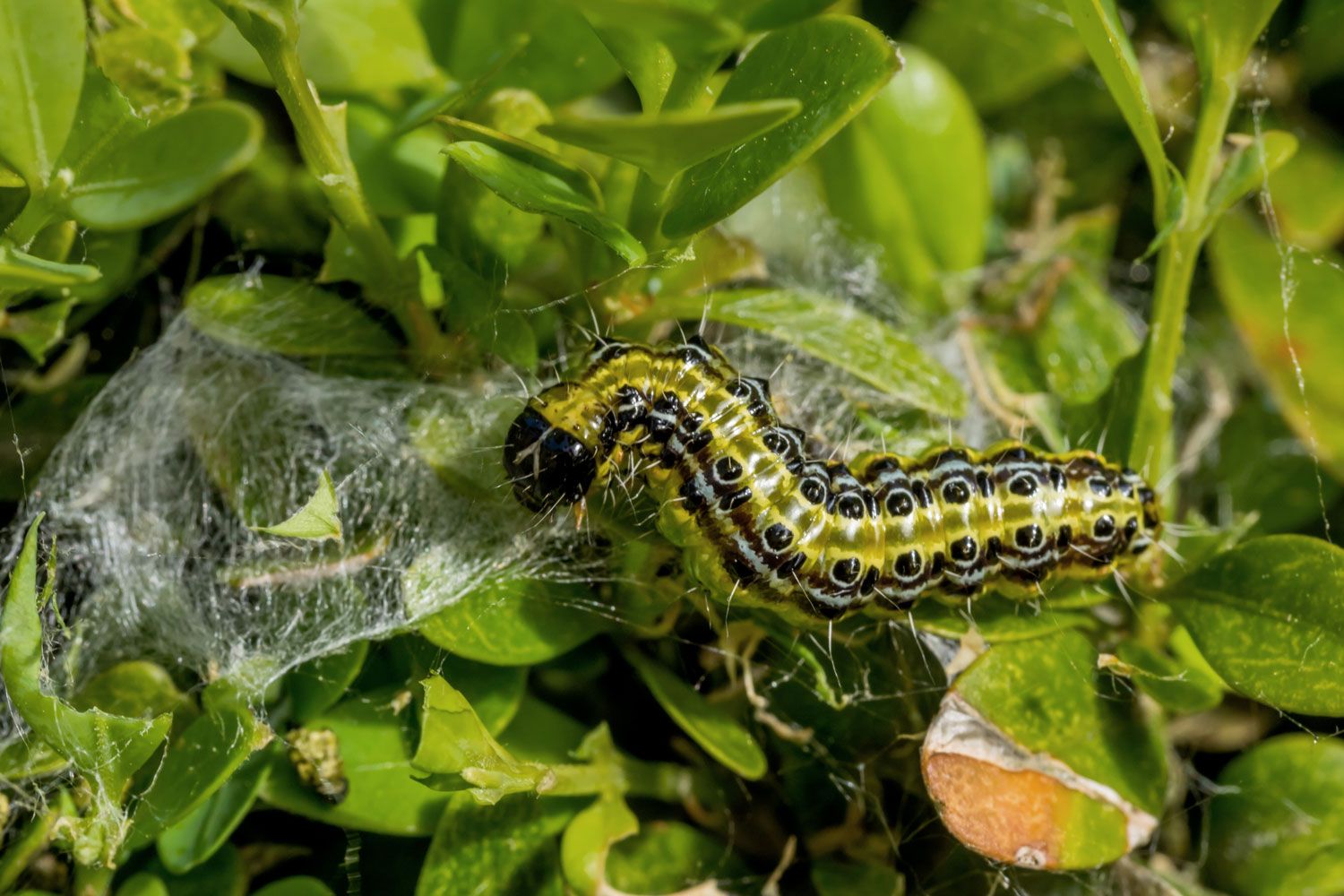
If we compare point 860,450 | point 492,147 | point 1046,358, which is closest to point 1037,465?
point 860,450

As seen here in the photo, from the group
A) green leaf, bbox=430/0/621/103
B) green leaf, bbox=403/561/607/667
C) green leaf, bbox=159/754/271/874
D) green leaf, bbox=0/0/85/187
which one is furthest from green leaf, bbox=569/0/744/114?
green leaf, bbox=159/754/271/874

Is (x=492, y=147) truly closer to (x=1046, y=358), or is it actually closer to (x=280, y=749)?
(x=280, y=749)

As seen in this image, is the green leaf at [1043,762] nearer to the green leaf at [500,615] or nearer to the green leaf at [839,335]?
the green leaf at [839,335]

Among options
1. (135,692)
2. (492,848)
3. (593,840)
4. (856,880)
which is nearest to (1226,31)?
(856,880)

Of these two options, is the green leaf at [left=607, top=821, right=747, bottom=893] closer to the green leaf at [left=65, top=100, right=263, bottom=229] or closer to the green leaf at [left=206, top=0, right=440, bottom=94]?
the green leaf at [left=65, top=100, right=263, bottom=229]

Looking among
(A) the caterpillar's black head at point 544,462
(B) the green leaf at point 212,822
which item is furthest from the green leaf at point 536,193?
(B) the green leaf at point 212,822

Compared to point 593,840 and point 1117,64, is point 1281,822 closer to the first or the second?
point 593,840

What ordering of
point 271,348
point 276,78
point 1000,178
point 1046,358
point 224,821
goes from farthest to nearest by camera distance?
1. point 1000,178
2. point 1046,358
3. point 271,348
4. point 224,821
5. point 276,78
